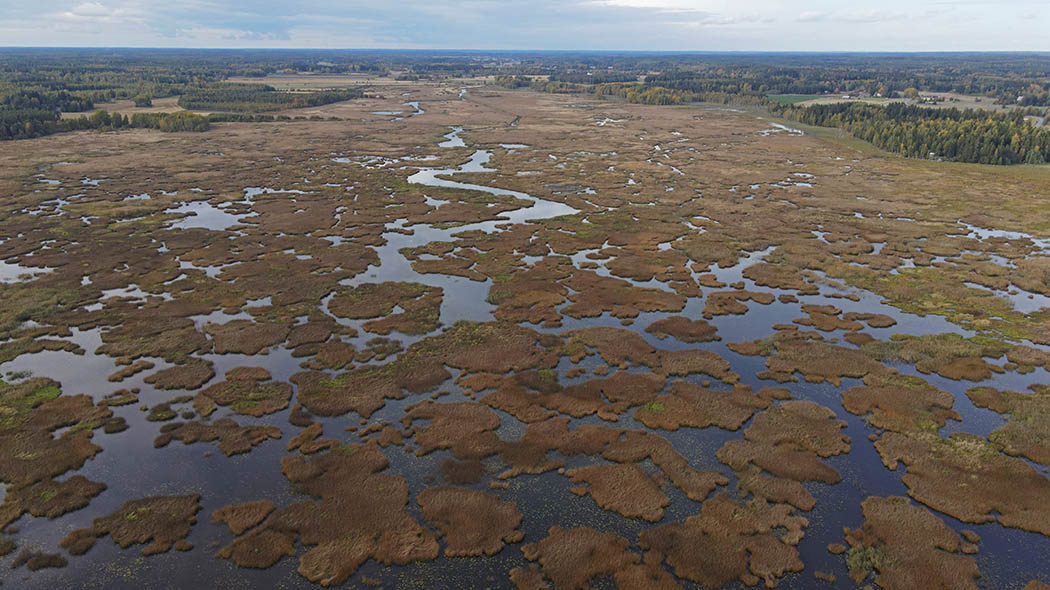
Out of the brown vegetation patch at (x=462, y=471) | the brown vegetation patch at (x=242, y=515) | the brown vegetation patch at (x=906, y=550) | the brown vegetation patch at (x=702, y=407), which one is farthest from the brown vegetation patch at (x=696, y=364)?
the brown vegetation patch at (x=242, y=515)

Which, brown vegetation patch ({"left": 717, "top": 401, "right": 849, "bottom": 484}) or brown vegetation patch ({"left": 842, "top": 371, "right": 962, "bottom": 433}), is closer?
brown vegetation patch ({"left": 717, "top": 401, "right": 849, "bottom": 484})

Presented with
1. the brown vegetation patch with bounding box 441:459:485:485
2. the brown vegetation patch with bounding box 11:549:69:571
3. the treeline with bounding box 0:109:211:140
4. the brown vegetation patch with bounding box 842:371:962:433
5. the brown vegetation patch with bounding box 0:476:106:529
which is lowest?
the brown vegetation patch with bounding box 11:549:69:571

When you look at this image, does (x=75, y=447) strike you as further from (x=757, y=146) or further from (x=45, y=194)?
(x=757, y=146)

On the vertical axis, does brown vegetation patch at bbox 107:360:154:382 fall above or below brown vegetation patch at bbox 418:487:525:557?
above

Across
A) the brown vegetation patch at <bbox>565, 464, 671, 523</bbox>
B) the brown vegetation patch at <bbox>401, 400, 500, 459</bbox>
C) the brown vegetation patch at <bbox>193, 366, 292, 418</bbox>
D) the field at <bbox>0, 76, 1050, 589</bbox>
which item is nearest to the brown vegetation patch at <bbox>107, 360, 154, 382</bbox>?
the field at <bbox>0, 76, 1050, 589</bbox>

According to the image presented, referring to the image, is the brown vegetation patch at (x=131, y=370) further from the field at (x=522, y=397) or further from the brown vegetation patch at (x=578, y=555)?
the brown vegetation patch at (x=578, y=555)

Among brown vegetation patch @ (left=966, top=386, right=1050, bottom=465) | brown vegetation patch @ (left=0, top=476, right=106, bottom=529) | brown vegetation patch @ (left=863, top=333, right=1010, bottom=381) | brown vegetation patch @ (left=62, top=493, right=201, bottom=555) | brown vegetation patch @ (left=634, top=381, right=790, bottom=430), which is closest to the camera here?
brown vegetation patch @ (left=62, top=493, right=201, bottom=555)

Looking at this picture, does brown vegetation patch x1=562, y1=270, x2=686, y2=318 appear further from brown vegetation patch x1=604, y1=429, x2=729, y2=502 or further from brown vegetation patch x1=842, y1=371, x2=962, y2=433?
brown vegetation patch x1=604, y1=429, x2=729, y2=502
